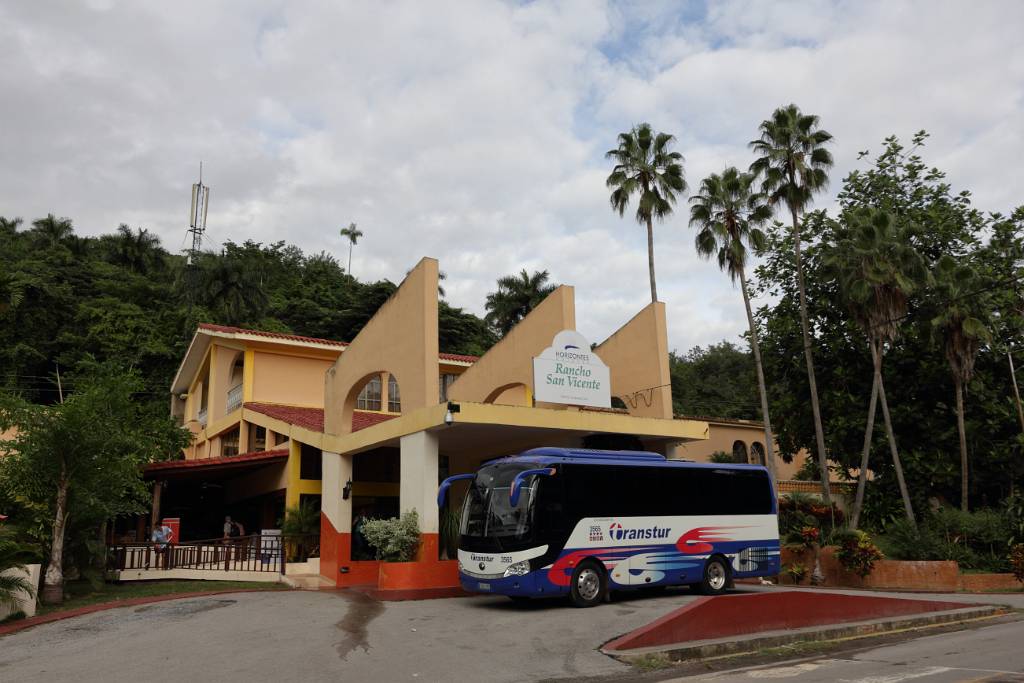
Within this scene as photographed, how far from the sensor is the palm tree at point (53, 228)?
192 ft

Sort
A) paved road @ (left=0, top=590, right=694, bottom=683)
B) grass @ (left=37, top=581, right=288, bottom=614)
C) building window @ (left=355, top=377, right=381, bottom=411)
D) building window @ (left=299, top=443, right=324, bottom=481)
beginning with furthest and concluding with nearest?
building window @ (left=355, top=377, right=381, bottom=411) < building window @ (left=299, top=443, right=324, bottom=481) < grass @ (left=37, top=581, right=288, bottom=614) < paved road @ (left=0, top=590, right=694, bottom=683)

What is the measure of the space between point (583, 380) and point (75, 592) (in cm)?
1214

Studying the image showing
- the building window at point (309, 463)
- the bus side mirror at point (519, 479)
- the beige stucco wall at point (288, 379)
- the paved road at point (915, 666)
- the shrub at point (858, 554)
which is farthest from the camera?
the beige stucco wall at point (288, 379)

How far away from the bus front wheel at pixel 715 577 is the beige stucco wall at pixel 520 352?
19.7 feet

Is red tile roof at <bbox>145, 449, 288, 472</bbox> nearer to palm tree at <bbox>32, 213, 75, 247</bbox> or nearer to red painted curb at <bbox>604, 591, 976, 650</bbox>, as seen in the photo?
red painted curb at <bbox>604, 591, 976, 650</bbox>

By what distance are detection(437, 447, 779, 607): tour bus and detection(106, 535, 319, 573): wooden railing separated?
7567 millimetres

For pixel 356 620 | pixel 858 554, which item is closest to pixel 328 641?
pixel 356 620

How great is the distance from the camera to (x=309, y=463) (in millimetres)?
24000

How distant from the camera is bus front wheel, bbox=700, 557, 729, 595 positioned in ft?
53.0

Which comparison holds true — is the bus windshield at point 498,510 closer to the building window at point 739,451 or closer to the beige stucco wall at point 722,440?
the beige stucco wall at point 722,440

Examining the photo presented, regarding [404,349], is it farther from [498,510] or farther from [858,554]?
[858,554]

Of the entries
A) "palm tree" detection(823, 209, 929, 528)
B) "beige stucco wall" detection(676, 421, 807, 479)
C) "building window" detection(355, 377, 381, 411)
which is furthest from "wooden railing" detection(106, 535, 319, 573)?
"beige stucco wall" detection(676, 421, 807, 479)

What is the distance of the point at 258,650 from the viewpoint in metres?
10.2

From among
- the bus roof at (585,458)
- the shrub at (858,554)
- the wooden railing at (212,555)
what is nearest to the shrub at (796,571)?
the shrub at (858,554)
